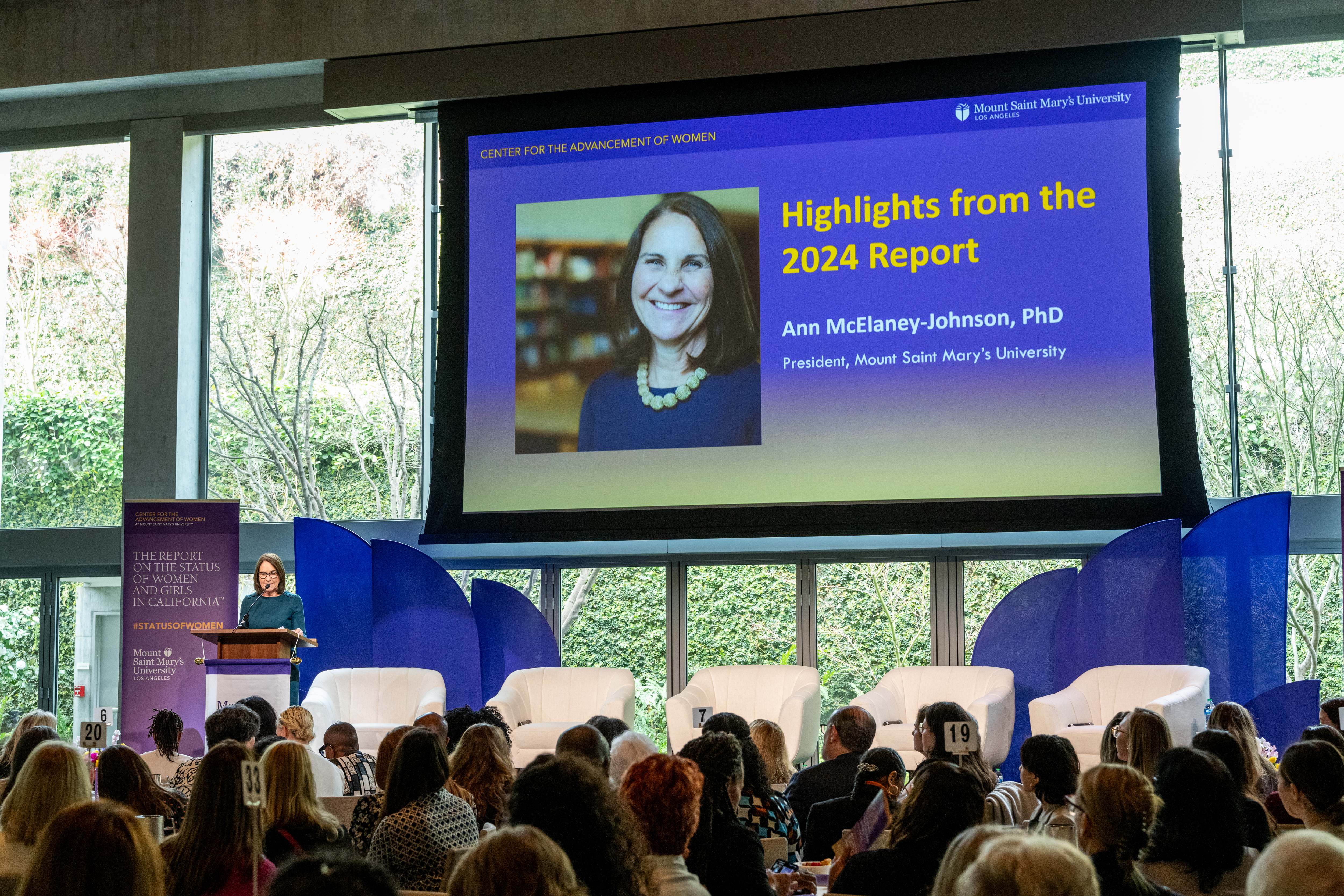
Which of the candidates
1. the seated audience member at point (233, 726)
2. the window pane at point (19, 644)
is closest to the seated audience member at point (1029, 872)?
the seated audience member at point (233, 726)

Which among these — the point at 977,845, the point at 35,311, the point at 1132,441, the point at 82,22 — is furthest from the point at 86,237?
the point at 977,845

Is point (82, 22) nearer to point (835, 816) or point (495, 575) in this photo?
point (495, 575)

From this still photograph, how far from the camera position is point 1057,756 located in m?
3.81

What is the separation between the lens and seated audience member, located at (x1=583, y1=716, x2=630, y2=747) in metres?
5.64

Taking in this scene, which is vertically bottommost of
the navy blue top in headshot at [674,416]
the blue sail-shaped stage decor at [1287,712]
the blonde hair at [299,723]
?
the blue sail-shaped stage decor at [1287,712]

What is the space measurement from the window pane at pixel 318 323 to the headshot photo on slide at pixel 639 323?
1.39m

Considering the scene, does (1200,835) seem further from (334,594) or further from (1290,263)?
(334,594)

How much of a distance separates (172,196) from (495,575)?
12.8 feet

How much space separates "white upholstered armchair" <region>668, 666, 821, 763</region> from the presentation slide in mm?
1151

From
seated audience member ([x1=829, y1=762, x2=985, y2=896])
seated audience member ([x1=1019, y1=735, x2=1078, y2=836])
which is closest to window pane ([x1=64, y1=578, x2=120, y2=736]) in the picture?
seated audience member ([x1=1019, y1=735, x2=1078, y2=836])

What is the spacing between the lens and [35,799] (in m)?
3.18

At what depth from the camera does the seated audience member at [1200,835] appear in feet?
10.3

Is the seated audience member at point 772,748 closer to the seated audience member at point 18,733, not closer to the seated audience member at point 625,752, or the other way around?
the seated audience member at point 625,752

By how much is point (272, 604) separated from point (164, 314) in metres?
3.32
